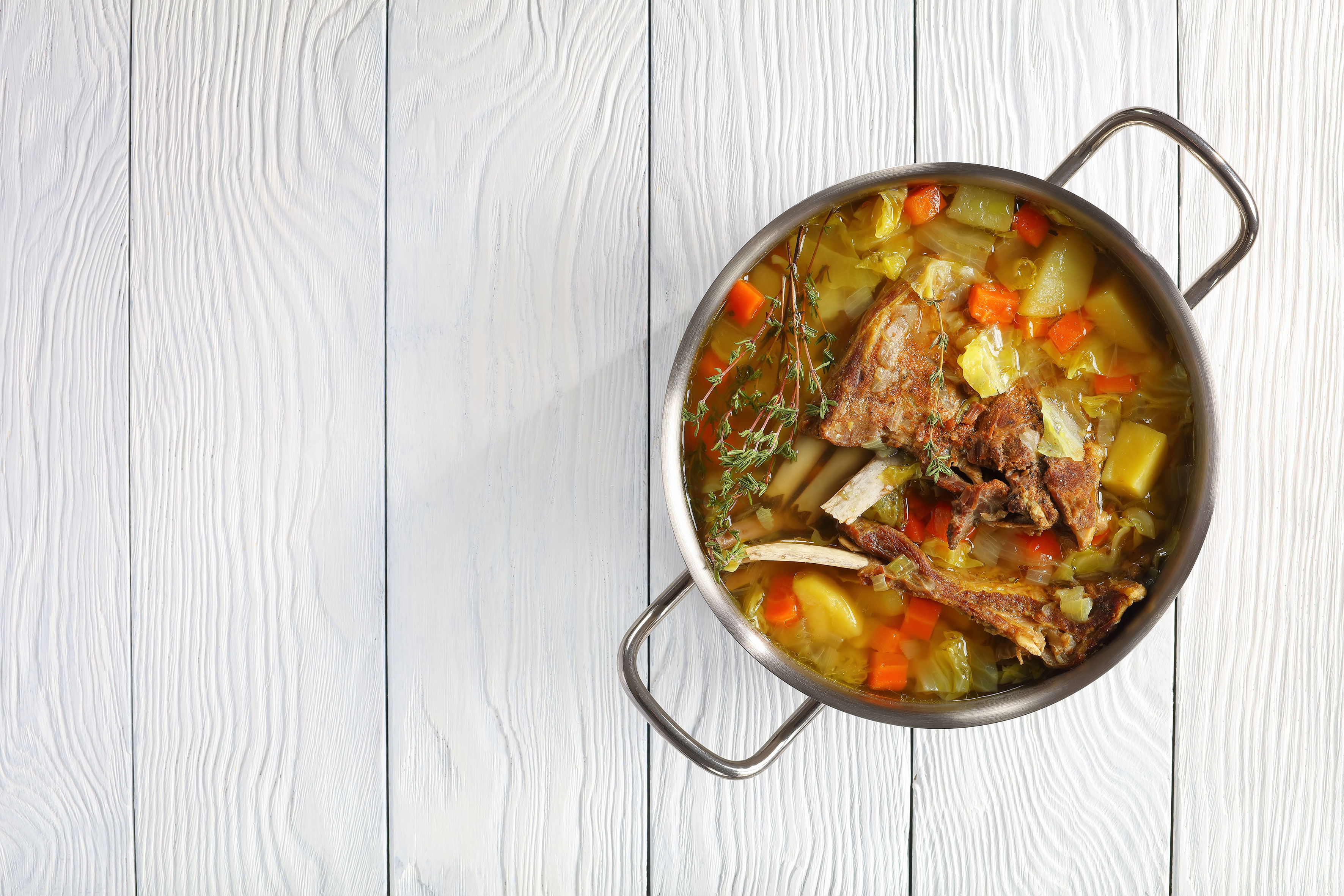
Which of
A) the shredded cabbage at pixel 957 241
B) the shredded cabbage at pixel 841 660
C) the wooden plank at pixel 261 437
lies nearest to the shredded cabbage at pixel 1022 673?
the shredded cabbage at pixel 841 660

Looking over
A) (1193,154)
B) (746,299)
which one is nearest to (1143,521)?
(1193,154)

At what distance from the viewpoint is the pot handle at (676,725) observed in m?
1.53

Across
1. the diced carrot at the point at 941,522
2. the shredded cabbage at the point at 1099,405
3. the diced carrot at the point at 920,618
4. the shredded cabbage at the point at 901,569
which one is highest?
the shredded cabbage at the point at 1099,405

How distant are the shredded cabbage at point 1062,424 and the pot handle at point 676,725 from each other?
2.01 feet

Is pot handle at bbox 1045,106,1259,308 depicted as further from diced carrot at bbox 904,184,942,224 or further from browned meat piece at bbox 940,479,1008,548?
browned meat piece at bbox 940,479,1008,548

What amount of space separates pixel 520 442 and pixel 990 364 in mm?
958

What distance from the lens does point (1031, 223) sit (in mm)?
1442

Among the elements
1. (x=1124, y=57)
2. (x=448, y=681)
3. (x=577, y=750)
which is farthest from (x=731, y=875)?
(x=1124, y=57)

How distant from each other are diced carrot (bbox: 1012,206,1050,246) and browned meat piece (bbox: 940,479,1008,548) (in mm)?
432

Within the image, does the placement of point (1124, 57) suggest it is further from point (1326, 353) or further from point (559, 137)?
point (559, 137)

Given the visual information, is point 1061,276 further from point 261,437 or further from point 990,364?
point 261,437

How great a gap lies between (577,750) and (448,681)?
32cm

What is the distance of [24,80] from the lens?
1880 millimetres

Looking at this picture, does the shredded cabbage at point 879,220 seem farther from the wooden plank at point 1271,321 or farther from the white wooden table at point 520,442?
the wooden plank at point 1271,321
